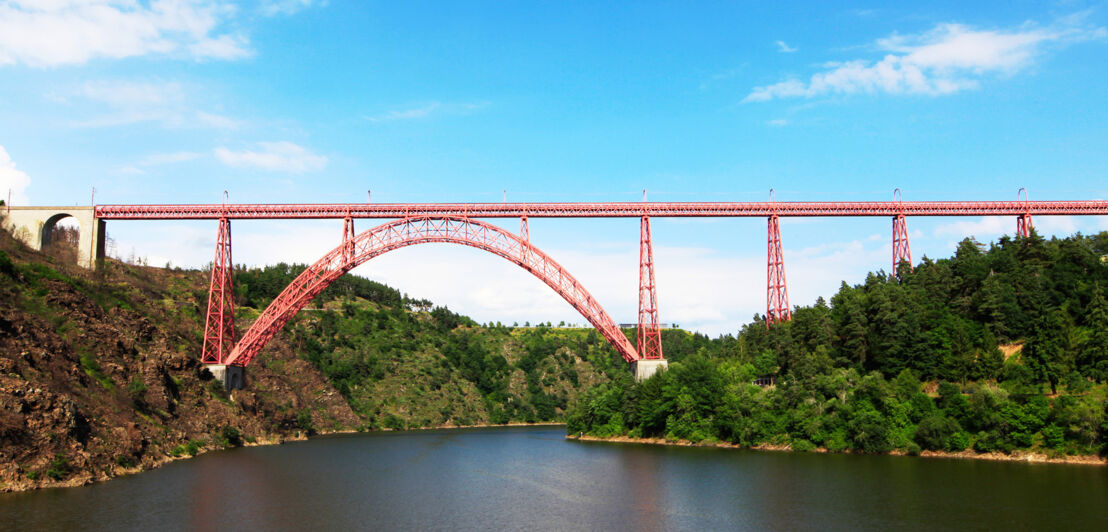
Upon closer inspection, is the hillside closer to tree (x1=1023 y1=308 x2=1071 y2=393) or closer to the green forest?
the green forest

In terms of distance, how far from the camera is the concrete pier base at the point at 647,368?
5312 centimetres

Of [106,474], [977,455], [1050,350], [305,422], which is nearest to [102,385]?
[106,474]

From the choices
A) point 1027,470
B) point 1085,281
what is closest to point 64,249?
point 1027,470

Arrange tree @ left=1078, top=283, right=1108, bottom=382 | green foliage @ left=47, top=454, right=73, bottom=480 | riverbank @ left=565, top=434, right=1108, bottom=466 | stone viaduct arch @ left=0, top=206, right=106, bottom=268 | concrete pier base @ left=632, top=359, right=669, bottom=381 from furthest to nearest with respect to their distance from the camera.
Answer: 1. stone viaduct arch @ left=0, top=206, right=106, bottom=268
2. concrete pier base @ left=632, top=359, right=669, bottom=381
3. tree @ left=1078, top=283, right=1108, bottom=382
4. riverbank @ left=565, top=434, right=1108, bottom=466
5. green foliage @ left=47, top=454, right=73, bottom=480

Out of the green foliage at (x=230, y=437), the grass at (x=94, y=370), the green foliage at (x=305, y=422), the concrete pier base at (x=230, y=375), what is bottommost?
the green foliage at (x=305, y=422)

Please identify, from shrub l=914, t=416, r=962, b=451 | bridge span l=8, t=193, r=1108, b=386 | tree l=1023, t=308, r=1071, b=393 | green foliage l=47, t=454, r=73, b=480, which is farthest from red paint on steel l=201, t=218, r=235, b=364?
tree l=1023, t=308, r=1071, b=393

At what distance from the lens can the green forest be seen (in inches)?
1566

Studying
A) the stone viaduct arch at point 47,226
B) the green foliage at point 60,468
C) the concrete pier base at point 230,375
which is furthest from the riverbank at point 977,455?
the stone viaduct arch at point 47,226

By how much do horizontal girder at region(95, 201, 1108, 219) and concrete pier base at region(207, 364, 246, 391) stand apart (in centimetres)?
1056

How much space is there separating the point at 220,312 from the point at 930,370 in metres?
46.8

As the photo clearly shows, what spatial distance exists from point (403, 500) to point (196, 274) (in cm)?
6985

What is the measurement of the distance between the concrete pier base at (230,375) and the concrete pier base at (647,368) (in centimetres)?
2867

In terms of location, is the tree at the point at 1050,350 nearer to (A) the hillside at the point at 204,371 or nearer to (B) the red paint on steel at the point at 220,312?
(A) the hillside at the point at 204,371

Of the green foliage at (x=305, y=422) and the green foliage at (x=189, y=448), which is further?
the green foliage at (x=305, y=422)
